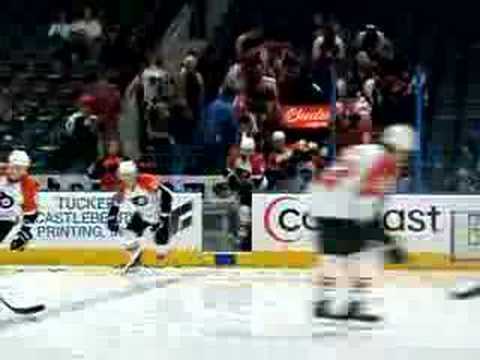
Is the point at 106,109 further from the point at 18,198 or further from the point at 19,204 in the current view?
the point at 19,204

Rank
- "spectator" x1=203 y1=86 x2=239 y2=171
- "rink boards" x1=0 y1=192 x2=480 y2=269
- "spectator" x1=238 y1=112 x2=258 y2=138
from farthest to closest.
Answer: "spectator" x1=203 y1=86 x2=239 y2=171, "spectator" x1=238 y1=112 x2=258 y2=138, "rink boards" x1=0 y1=192 x2=480 y2=269

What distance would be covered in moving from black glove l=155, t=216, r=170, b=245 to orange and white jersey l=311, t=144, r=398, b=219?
5.35 m

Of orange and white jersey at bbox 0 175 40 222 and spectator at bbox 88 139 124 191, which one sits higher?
spectator at bbox 88 139 124 191

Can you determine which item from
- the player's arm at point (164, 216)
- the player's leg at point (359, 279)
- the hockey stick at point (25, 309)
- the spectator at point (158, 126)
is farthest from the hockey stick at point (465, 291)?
the spectator at point (158, 126)

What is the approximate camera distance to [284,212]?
1628cm

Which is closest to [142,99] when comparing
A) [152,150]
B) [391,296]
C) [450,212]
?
[152,150]

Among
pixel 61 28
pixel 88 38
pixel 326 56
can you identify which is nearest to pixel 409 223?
pixel 326 56

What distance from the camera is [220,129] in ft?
61.1

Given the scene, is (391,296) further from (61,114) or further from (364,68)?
(61,114)

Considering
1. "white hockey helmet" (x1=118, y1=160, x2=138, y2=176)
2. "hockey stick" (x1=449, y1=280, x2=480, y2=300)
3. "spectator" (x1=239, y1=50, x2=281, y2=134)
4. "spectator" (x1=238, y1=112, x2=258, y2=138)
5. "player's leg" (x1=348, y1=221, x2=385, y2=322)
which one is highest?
"spectator" (x1=239, y1=50, x2=281, y2=134)

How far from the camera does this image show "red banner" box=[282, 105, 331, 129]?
1825cm

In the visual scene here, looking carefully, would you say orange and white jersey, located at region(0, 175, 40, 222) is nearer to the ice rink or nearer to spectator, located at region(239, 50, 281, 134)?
the ice rink

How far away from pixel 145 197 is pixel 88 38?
555 centimetres

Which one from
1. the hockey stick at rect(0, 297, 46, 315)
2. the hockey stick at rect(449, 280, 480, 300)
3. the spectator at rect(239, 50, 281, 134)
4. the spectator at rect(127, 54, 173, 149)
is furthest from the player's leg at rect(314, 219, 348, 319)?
the spectator at rect(127, 54, 173, 149)
